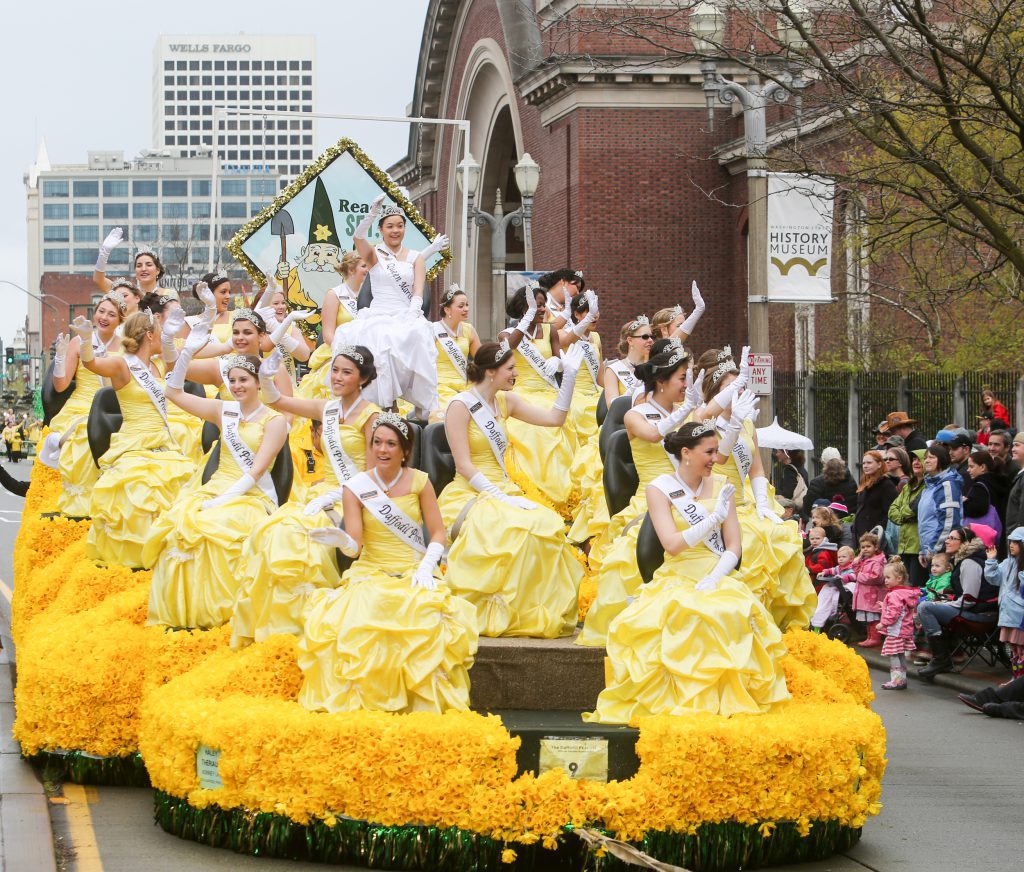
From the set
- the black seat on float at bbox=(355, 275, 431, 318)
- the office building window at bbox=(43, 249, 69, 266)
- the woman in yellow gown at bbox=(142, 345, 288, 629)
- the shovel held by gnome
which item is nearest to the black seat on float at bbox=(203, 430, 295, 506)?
the woman in yellow gown at bbox=(142, 345, 288, 629)

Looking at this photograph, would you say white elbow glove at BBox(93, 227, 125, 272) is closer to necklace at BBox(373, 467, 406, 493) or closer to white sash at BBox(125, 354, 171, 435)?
white sash at BBox(125, 354, 171, 435)

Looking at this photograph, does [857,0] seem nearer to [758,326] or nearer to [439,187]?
[758,326]

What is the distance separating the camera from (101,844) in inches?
335

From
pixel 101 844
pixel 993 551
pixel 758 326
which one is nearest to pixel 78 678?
pixel 101 844

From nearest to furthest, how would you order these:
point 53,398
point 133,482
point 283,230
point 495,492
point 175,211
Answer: point 495,492 < point 133,482 < point 53,398 < point 283,230 < point 175,211

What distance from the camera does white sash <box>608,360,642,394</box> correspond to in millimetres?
13555

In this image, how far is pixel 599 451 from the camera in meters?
14.1

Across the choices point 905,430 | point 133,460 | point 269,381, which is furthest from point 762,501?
Answer: point 905,430

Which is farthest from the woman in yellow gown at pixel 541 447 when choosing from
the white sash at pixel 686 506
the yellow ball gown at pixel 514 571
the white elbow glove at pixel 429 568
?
the white elbow glove at pixel 429 568

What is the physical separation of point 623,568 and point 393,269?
10.3 feet

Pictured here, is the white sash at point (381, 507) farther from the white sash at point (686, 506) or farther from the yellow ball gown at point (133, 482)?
the yellow ball gown at point (133, 482)

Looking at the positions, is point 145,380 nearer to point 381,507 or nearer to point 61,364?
point 61,364

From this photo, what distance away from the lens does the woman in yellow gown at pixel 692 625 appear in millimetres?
8570

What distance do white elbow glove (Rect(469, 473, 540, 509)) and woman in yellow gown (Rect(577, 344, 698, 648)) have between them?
0.59 metres
